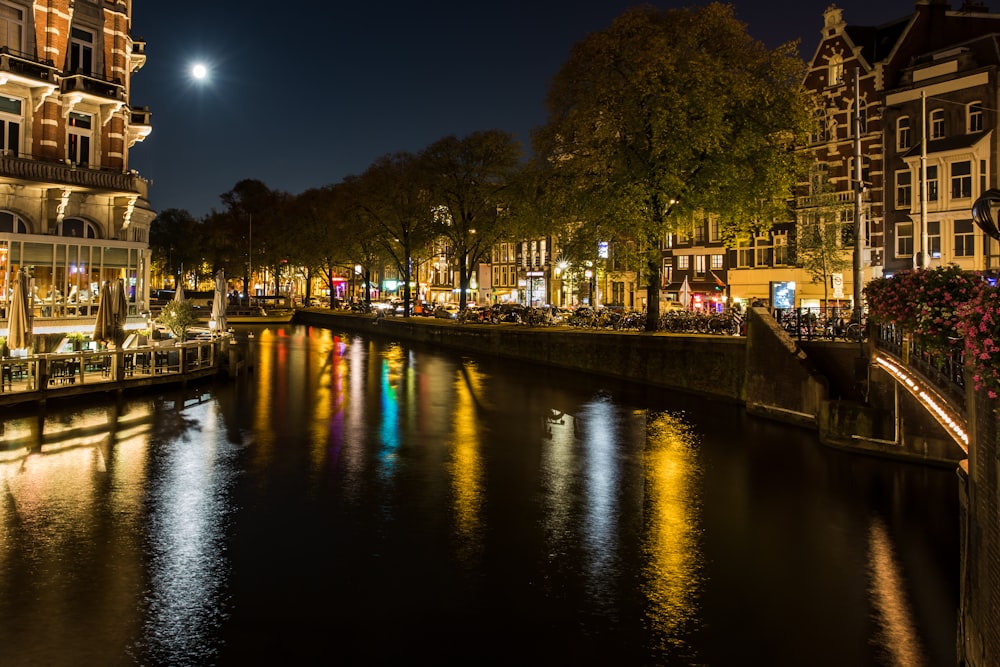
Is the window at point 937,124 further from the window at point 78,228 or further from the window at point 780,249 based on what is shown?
the window at point 78,228

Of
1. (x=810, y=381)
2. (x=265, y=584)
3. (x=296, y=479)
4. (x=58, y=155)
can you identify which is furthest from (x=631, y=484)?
(x=58, y=155)

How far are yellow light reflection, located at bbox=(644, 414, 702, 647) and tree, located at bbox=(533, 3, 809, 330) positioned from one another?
44.4ft

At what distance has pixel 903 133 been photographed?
45.0m

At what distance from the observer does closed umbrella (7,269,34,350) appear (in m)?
23.4

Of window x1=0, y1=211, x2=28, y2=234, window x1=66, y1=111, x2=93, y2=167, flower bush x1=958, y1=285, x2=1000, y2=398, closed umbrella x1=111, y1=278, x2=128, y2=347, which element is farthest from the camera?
window x1=66, y1=111, x2=93, y2=167

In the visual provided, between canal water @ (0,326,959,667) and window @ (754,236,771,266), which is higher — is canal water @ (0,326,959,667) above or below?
below

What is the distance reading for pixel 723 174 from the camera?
30.5m

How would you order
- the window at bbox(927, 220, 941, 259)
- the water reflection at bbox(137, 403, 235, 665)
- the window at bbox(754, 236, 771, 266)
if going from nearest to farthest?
the water reflection at bbox(137, 403, 235, 665) → the window at bbox(927, 220, 941, 259) → the window at bbox(754, 236, 771, 266)

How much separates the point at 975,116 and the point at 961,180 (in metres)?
3.27

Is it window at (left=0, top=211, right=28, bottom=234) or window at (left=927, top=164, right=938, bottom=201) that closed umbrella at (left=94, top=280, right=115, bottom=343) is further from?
window at (left=927, top=164, right=938, bottom=201)

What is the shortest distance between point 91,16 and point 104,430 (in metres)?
25.6

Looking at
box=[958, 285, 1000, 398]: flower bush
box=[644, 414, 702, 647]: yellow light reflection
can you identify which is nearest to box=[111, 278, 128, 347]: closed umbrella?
box=[644, 414, 702, 647]: yellow light reflection

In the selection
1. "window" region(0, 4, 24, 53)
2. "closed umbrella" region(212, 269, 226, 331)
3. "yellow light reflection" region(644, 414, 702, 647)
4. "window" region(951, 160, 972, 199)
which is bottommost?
"yellow light reflection" region(644, 414, 702, 647)

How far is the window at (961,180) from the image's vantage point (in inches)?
1583
